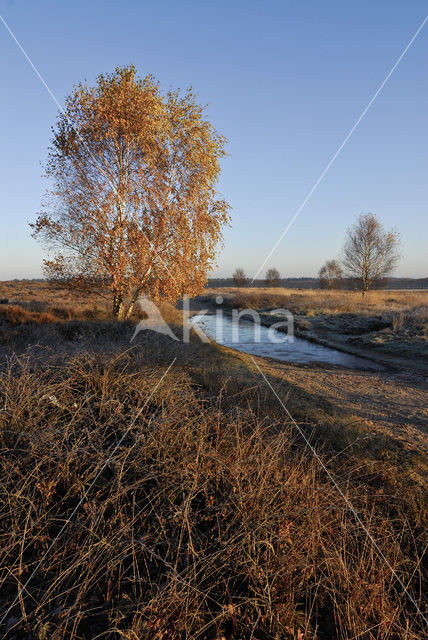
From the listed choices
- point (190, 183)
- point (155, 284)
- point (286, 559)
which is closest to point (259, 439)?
point (286, 559)

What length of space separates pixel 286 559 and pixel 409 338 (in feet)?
56.5

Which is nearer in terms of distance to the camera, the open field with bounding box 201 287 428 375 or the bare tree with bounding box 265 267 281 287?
the open field with bounding box 201 287 428 375

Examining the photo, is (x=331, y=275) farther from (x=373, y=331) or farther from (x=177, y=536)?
(x=177, y=536)

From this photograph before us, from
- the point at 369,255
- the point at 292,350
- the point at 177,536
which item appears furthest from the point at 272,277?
the point at 177,536

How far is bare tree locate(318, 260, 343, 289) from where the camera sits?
63756mm

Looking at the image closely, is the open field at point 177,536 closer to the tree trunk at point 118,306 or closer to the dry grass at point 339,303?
the tree trunk at point 118,306

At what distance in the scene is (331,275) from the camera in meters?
66.9

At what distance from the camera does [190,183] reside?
12.6 metres

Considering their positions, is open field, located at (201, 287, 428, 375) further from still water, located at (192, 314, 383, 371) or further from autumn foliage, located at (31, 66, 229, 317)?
autumn foliage, located at (31, 66, 229, 317)

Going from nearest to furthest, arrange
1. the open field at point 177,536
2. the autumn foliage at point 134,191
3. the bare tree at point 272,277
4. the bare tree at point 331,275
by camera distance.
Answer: the open field at point 177,536, the autumn foliage at point 134,191, the bare tree at point 331,275, the bare tree at point 272,277

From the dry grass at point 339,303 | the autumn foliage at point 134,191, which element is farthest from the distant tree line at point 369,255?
the autumn foliage at point 134,191

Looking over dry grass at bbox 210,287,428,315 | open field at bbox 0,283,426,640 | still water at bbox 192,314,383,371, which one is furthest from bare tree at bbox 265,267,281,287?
open field at bbox 0,283,426,640

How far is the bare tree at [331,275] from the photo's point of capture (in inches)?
2510

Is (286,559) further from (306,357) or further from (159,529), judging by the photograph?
(306,357)
